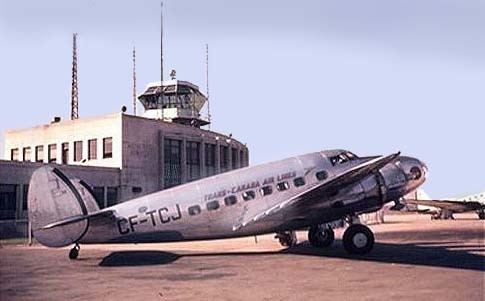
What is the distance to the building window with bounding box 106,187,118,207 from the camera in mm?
49688

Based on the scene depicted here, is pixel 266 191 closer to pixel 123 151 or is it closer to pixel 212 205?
pixel 212 205

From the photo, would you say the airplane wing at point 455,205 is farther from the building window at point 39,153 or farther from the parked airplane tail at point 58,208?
the building window at point 39,153

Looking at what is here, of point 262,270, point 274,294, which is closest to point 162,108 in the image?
point 262,270

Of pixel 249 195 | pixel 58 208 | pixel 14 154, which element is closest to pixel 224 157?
pixel 14 154

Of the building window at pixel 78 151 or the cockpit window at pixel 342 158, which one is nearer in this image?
the cockpit window at pixel 342 158

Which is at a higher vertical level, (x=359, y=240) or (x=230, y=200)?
(x=230, y=200)

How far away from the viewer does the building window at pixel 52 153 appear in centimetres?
5785

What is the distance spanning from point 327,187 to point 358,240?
289 centimetres

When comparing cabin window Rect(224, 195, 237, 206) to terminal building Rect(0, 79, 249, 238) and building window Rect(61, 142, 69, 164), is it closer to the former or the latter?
terminal building Rect(0, 79, 249, 238)

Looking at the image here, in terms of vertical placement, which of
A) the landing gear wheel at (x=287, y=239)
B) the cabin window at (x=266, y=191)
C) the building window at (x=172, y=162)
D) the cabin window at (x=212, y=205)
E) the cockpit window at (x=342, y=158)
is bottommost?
the landing gear wheel at (x=287, y=239)

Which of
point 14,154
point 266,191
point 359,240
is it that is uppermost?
point 14,154

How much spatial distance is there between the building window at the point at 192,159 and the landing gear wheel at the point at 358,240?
4139cm

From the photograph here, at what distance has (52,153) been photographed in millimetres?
58344

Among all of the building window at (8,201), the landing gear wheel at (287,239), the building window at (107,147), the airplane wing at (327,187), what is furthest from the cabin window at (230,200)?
the building window at (107,147)
